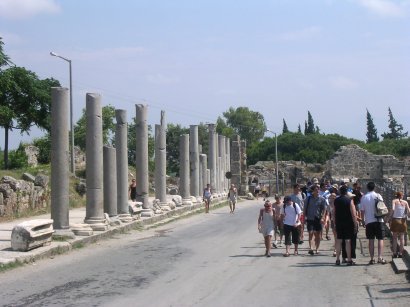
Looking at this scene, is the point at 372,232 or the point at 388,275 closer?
the point at 388,275

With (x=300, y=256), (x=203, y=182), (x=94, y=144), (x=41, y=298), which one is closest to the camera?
(x=41, y=298)

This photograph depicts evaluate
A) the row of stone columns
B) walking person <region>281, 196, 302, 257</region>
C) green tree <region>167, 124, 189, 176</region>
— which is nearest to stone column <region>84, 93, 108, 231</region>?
the row of stone columns

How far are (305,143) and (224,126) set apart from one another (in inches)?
1224

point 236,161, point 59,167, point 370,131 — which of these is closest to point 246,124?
point 370,131

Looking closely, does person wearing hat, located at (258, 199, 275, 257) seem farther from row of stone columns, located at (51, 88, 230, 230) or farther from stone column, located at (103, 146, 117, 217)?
Result: stone column, located at (103, 146, 117, 217)

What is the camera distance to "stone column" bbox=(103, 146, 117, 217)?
24984 millimetres

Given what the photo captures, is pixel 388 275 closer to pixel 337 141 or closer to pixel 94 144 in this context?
pixel 94 144

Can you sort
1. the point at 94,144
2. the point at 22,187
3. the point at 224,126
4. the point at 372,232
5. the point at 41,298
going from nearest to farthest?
the point at 41,298
the point at 372,232
the point at 94,144
the point at 22,187
the point at 224,126

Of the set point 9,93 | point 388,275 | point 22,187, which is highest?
point 9,93

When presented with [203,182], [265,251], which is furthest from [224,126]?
[265,251]

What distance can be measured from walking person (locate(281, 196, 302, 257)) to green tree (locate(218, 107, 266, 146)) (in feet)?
A: 363

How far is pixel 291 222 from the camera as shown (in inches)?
669

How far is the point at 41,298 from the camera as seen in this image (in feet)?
36.8

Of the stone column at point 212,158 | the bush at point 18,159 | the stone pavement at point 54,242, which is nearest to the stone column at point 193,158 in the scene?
the stone column at point 212,158
